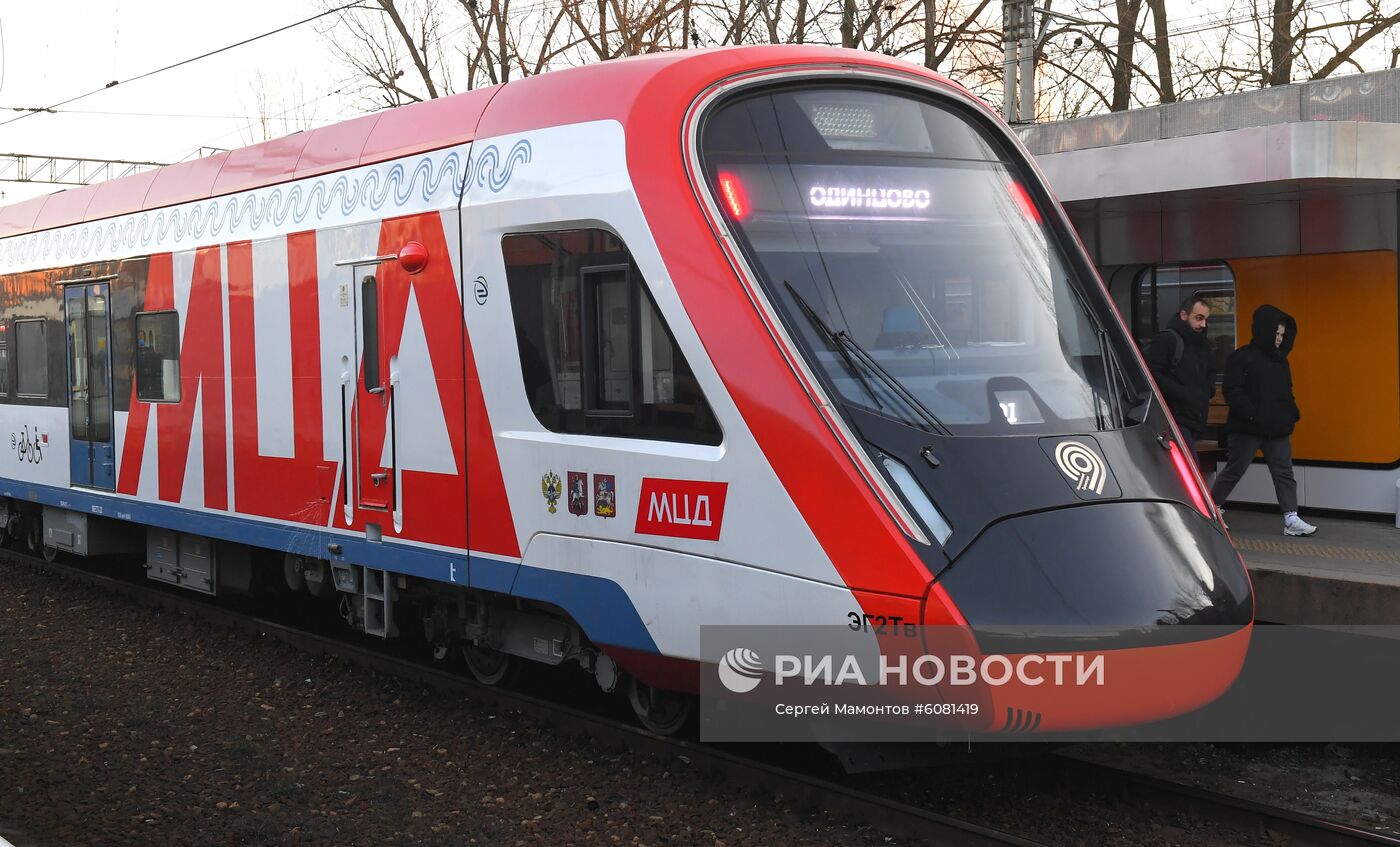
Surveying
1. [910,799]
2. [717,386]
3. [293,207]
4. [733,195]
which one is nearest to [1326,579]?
[910,799]

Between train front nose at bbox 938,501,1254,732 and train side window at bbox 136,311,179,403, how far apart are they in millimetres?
6520

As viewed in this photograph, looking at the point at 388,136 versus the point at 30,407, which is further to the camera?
the point at 30,407

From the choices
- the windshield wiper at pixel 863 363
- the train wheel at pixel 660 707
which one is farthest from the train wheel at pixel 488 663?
the windshield wiper at pixel 863 363

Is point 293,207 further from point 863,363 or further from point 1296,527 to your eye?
point 1296,527

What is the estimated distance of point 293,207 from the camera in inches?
323

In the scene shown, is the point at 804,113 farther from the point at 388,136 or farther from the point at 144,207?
the point at 144,207

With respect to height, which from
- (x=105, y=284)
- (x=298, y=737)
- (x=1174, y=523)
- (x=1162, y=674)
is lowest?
(x=298, y=737)

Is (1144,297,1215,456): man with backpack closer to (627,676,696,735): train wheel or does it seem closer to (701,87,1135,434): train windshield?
(701,87,1135,434): train windshield

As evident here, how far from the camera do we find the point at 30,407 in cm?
1205

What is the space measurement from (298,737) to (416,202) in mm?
2844

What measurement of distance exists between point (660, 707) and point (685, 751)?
1.05 feet

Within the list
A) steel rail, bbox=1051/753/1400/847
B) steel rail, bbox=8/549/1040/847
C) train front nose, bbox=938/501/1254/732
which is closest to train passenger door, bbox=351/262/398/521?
steel rail, bbox=8/549/1040/847

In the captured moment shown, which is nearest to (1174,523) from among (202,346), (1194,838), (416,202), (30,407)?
(1194,838)

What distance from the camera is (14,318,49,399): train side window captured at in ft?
38.7
